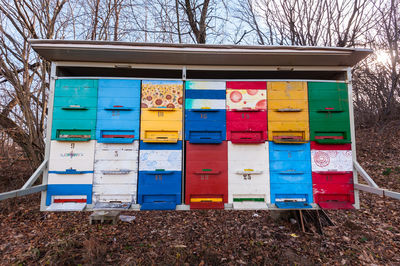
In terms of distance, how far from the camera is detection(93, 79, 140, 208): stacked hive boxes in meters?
2.72

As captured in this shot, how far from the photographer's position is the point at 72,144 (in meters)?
2.77

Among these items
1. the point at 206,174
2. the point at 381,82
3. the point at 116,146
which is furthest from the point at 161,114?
the point at 381,82

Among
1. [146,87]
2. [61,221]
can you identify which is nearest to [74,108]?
[146,87]

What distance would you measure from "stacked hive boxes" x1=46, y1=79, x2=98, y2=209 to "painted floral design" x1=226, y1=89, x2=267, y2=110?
1986 mm

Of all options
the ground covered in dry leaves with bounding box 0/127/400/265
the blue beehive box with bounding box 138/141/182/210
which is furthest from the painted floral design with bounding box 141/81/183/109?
the ground covered in dry leaves with bounding box 0/127/400/265

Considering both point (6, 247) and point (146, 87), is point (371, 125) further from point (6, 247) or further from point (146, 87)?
point (6, 247)

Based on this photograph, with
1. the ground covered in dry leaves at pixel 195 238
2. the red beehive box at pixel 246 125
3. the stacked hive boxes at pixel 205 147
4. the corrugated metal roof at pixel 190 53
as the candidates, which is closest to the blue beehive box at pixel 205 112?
the stacked hive boxes at pixel 205 147

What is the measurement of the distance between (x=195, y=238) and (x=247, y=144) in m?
2.45

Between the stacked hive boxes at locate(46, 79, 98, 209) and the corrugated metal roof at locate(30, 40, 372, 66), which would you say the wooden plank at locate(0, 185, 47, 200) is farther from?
the corrugated metal roof at locate(30, 40, 372, 66)

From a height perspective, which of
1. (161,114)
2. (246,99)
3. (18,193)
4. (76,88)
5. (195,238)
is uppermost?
(76,88)

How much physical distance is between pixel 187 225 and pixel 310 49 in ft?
14.0

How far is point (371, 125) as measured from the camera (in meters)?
9.59

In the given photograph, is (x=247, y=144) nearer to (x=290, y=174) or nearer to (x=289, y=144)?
(x=289, y=144)

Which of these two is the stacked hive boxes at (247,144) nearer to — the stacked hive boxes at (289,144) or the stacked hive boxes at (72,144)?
the stacked hive boxes at (289,144)
